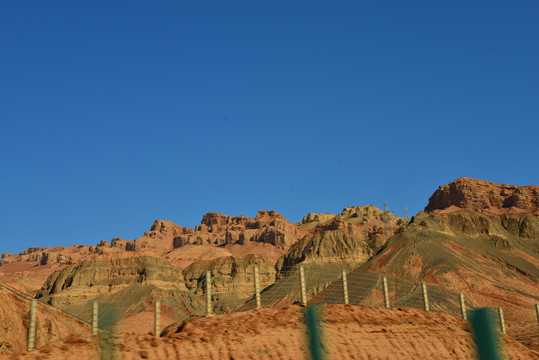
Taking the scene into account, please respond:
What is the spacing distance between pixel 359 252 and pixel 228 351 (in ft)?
303

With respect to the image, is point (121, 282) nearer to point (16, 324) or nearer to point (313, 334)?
point (16, 324)

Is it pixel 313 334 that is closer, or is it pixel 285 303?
pixel 313 334

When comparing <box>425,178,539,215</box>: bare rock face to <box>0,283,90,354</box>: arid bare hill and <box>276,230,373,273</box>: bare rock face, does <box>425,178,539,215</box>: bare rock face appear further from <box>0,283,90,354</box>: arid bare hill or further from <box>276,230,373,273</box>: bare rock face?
<box>0,283,90,354</box>: arid bare hill

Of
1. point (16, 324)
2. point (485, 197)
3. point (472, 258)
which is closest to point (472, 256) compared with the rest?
point (472, 258)

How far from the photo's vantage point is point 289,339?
456 inches

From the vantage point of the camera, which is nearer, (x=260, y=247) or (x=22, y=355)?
(x=22, y=355)

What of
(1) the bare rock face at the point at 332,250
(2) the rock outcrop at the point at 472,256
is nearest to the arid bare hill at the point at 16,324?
(2) the rock outcrop at the point at 472,256

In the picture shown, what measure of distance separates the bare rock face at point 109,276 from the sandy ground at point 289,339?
95.2 meters

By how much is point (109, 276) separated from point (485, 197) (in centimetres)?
9921

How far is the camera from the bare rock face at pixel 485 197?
142250mm

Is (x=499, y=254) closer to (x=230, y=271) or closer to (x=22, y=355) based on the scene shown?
(x=230, y=271)

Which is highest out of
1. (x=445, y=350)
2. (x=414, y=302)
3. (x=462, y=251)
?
(x=462, y=251)

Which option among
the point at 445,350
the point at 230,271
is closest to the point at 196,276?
the point at 230,271

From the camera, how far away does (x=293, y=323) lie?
12.1 meters
